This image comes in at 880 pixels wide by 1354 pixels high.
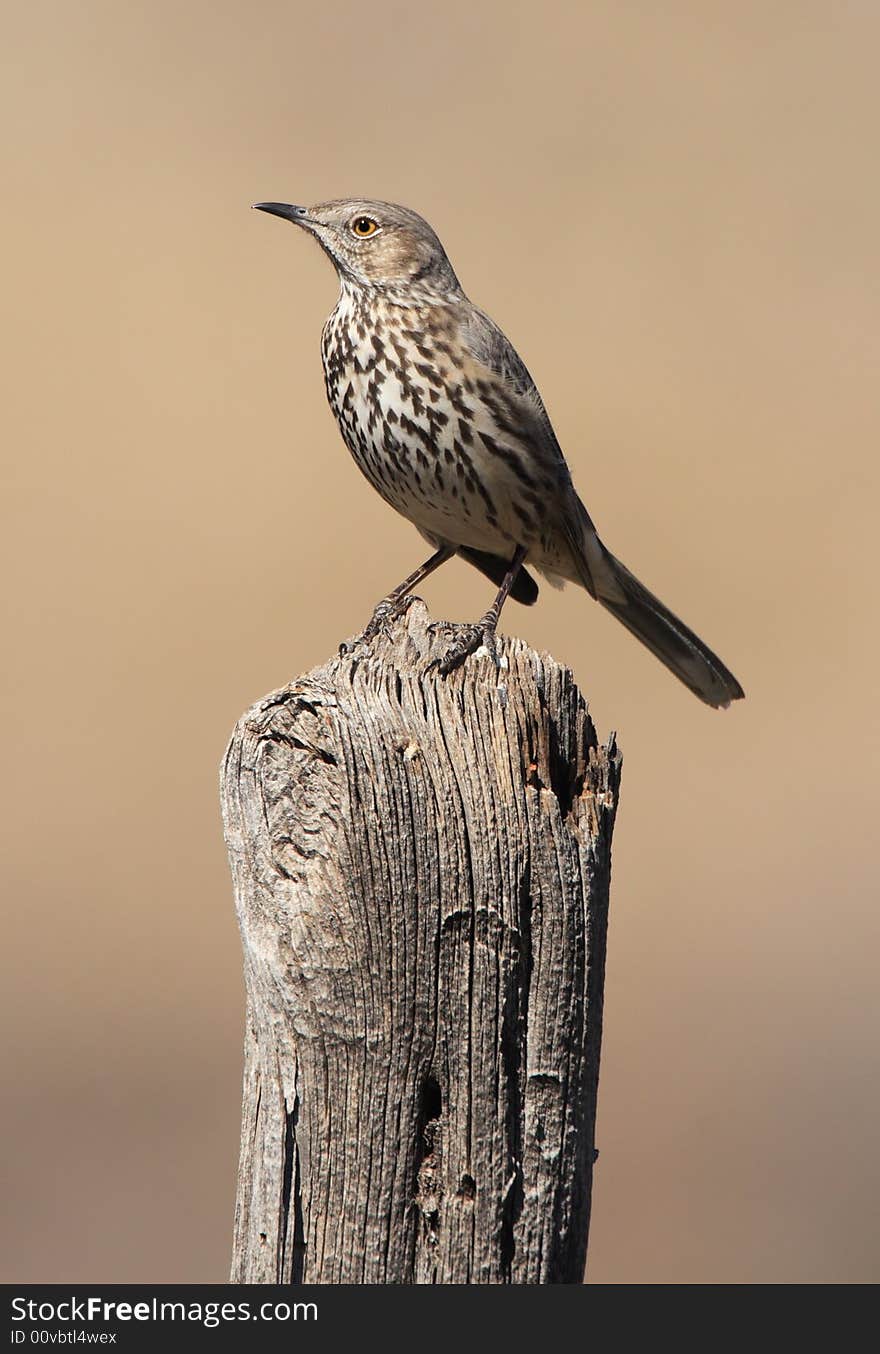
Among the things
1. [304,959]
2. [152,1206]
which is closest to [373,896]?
[304,959]

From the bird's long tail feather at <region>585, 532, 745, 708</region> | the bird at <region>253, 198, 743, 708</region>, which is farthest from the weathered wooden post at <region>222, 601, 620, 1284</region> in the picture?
the bird's long tail feather at <region>585, 532, 745, 708</region>

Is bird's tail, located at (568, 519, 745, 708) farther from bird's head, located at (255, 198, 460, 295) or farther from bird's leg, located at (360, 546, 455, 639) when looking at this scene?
bird's head, located at (255, 198, 460, 295)

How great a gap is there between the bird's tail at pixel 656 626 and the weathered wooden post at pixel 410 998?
9.54 ft

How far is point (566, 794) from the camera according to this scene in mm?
3656

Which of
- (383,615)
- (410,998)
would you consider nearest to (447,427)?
(383,615)

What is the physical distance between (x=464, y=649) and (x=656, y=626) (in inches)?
116

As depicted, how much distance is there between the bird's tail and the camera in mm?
6406

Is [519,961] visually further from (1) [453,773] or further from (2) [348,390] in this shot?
(2) [348,390]

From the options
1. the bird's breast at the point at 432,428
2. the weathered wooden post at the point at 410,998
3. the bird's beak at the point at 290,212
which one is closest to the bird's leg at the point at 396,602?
the bird's breast at the point at 432,428

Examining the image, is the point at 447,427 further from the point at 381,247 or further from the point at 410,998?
the point at 410,998

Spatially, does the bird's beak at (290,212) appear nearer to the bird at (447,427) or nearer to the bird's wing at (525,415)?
the bird at (447,427)

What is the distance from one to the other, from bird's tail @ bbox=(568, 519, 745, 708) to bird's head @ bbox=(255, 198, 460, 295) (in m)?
1.12

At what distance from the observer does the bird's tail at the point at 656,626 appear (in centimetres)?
641

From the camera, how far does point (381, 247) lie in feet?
21.3
